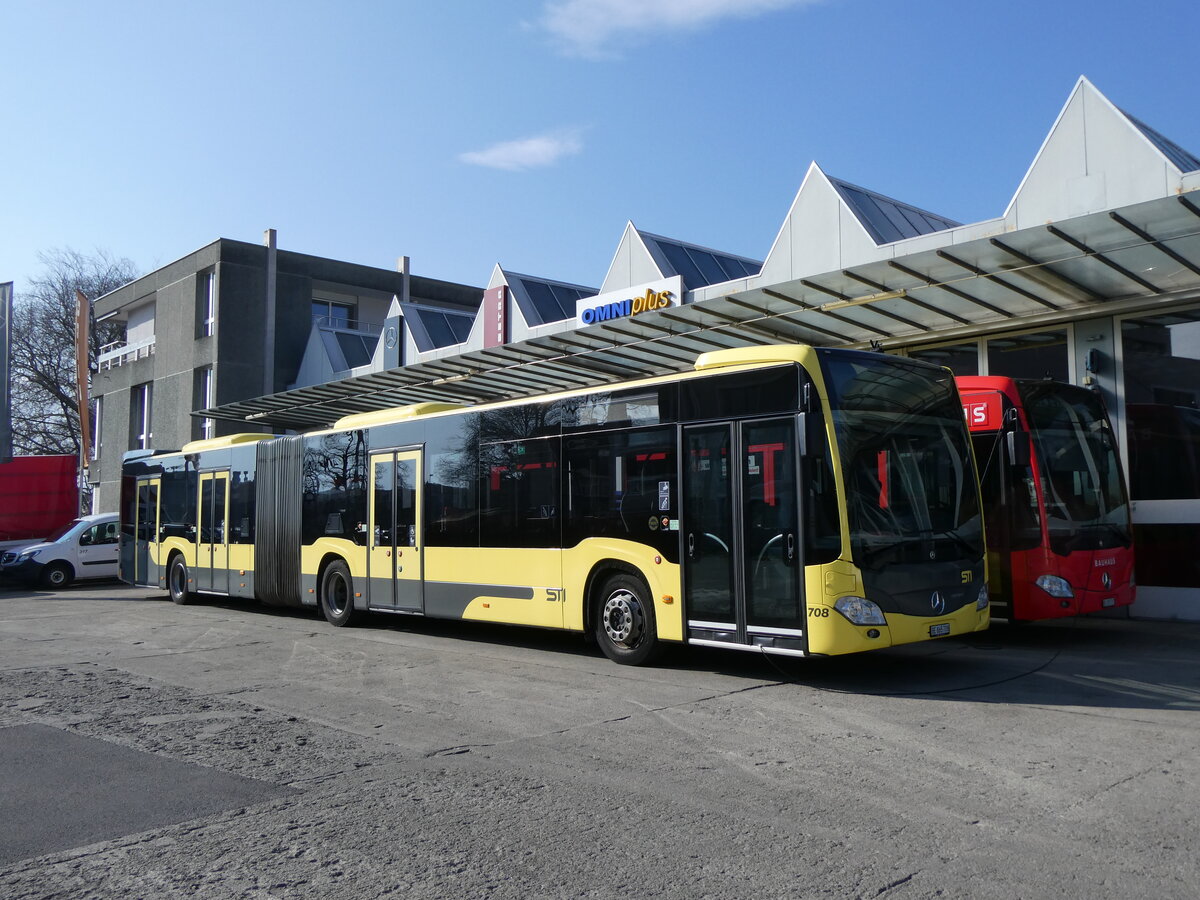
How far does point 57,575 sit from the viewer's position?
25.0 metres

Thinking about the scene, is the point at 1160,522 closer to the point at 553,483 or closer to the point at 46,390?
the point at 553,483

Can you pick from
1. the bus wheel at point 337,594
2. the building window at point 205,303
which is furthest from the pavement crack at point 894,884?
the building window at point 205,303

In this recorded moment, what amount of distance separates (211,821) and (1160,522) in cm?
1288

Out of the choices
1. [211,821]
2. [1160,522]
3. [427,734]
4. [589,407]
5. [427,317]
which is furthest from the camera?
[427,317]

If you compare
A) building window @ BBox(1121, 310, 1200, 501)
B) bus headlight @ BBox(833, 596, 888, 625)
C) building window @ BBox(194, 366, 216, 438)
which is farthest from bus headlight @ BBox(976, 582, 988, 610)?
building window @ BBox(194, 366, 216, 438)

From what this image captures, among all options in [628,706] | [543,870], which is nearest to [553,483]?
[628,706]

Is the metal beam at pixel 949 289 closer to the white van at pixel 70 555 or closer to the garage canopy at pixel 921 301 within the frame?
the garage canopy at pixel 921 301

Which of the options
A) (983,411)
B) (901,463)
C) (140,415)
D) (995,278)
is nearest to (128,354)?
(140,415)

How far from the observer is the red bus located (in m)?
10.8

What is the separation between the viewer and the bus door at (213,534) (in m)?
17.9

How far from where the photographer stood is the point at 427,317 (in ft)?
98.3

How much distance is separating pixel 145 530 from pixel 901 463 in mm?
17407

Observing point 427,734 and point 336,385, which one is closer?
point 427,734

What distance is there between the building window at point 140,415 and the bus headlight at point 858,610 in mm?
37688
